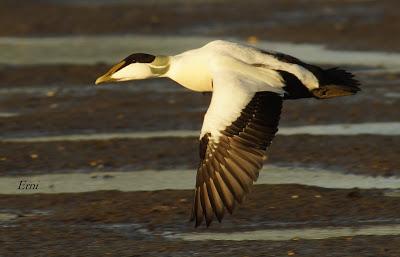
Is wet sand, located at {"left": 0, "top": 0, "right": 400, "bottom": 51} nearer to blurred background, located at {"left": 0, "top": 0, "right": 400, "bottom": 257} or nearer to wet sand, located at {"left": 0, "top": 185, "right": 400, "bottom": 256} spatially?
blurred background, located at {"left": 0, "top": 0, "right": 400, "bottom": 257}

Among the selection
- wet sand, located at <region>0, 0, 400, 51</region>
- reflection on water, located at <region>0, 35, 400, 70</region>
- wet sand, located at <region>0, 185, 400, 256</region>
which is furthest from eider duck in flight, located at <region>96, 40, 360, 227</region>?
wet sand, located at <region>0, 0, 400, 51</region>

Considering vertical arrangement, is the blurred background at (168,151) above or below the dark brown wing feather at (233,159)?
below

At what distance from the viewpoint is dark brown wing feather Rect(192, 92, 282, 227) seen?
7996mm

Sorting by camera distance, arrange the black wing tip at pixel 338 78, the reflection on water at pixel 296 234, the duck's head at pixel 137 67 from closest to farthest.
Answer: the reflection on water at pixel 296 234 < the duck's head at pixel 137 67 < the black wing tip at pixel 338 78

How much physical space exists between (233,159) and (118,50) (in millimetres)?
9737

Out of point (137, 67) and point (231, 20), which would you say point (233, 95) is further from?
point (231, 20)

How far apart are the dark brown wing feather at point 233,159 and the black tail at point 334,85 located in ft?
2.93

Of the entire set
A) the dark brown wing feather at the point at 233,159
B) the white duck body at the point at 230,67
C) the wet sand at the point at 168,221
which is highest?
the white duck body at the point at 230,67

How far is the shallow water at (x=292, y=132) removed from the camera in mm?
11805

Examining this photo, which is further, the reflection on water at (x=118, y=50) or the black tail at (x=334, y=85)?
the reflection on water at (x=118, y=50)

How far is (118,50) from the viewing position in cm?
1775

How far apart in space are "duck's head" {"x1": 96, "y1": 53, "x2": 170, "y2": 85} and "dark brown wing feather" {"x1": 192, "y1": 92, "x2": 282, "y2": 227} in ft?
3.53

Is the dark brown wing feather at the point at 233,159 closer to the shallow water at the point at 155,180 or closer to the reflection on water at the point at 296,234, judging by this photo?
the reflection on water at the point at 296,234

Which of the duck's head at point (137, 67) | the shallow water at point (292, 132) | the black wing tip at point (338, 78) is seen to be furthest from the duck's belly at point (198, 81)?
the shallow water at point (292, 132)
